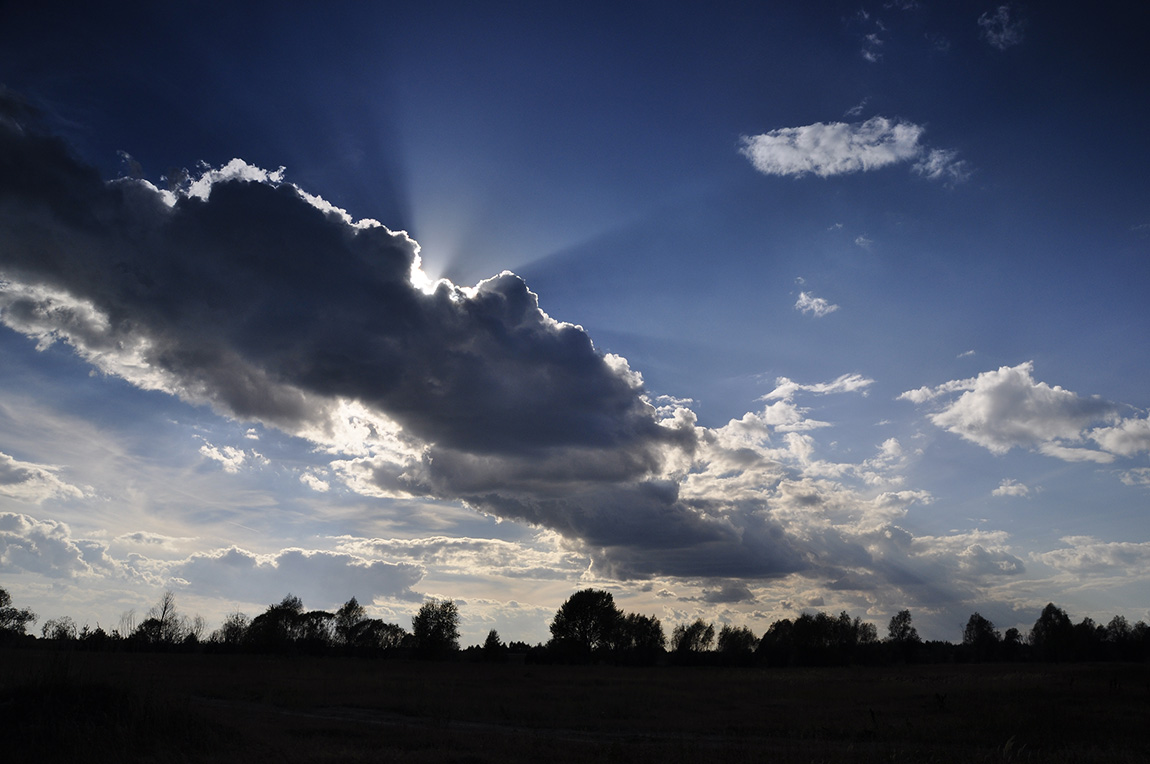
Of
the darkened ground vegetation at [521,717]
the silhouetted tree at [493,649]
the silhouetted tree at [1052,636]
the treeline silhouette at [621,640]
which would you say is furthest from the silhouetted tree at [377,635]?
the silhouetted tree at [1052,636]

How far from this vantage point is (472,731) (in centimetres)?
2638

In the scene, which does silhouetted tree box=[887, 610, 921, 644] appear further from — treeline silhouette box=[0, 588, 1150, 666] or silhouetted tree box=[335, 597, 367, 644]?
silhouetted tree box=[335, 597, 367, 644]

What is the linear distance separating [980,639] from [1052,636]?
34649 mm

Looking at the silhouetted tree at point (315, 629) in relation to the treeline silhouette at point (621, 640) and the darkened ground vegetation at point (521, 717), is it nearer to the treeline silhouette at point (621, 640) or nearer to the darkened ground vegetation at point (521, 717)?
the treeline silhouette at point (621, 640)

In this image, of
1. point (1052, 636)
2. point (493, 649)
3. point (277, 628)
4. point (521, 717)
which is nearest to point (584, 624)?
point (493, 649)

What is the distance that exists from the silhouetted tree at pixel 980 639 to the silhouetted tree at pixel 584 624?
335 ft

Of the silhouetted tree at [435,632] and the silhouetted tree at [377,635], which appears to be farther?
the silhouetted tree at [377,635]

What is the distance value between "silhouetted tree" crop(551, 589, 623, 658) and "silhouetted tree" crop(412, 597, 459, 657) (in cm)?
1890

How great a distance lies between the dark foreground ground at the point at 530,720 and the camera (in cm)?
1722

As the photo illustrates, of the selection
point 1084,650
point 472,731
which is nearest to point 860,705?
point 472,731

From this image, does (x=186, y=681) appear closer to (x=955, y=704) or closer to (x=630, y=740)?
(x=630, y=740)

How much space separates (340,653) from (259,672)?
76.4m

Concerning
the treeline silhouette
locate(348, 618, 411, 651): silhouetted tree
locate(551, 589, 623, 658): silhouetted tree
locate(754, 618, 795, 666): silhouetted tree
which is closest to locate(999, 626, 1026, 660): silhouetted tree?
the treeline silhouette

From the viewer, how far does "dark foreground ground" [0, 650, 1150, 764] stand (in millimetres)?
17219
